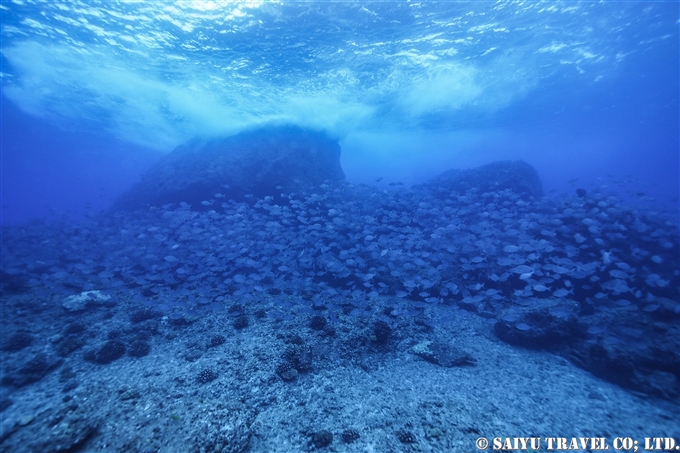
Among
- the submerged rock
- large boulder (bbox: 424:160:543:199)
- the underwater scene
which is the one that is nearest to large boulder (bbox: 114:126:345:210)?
the underwater scene

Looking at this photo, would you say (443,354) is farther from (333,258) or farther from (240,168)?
(240,168)

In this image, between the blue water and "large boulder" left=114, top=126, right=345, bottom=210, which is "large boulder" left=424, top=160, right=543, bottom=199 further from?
"large boulder" left=114, top=126, right=345, bottom=210

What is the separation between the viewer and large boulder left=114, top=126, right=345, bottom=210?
22.8 metres

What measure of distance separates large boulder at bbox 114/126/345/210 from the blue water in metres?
3.89

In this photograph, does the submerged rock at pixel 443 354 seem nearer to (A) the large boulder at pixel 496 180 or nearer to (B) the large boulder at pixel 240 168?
(A) the large boulder at pixel 496 180

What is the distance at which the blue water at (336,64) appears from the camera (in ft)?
51.3

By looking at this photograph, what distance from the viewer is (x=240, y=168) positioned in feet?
75.8

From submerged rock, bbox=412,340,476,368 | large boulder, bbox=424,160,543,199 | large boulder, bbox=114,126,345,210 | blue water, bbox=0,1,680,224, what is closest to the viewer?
submerged rock, bbox=412,340,476,368

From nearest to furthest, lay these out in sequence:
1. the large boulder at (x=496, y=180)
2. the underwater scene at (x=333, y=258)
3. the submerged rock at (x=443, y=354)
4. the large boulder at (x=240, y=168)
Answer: the underwater scene at (x=333, y=258)
the submerged rock at (x=443, y=354)
the large boulder at (x=240, y=168)
the large boulder at (x=496, y=180)

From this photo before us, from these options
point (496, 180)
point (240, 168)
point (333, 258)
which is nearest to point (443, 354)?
point (333, 258)

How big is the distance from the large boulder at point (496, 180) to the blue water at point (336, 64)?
633cm

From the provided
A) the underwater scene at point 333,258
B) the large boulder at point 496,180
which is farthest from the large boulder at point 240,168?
the large boulder at point 496,180

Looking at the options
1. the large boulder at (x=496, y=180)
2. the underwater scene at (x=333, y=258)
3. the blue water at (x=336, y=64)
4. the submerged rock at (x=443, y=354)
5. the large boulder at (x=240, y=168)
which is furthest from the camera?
the large boulder at (x=496, y=180)

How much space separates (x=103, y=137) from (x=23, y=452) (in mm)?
61748
